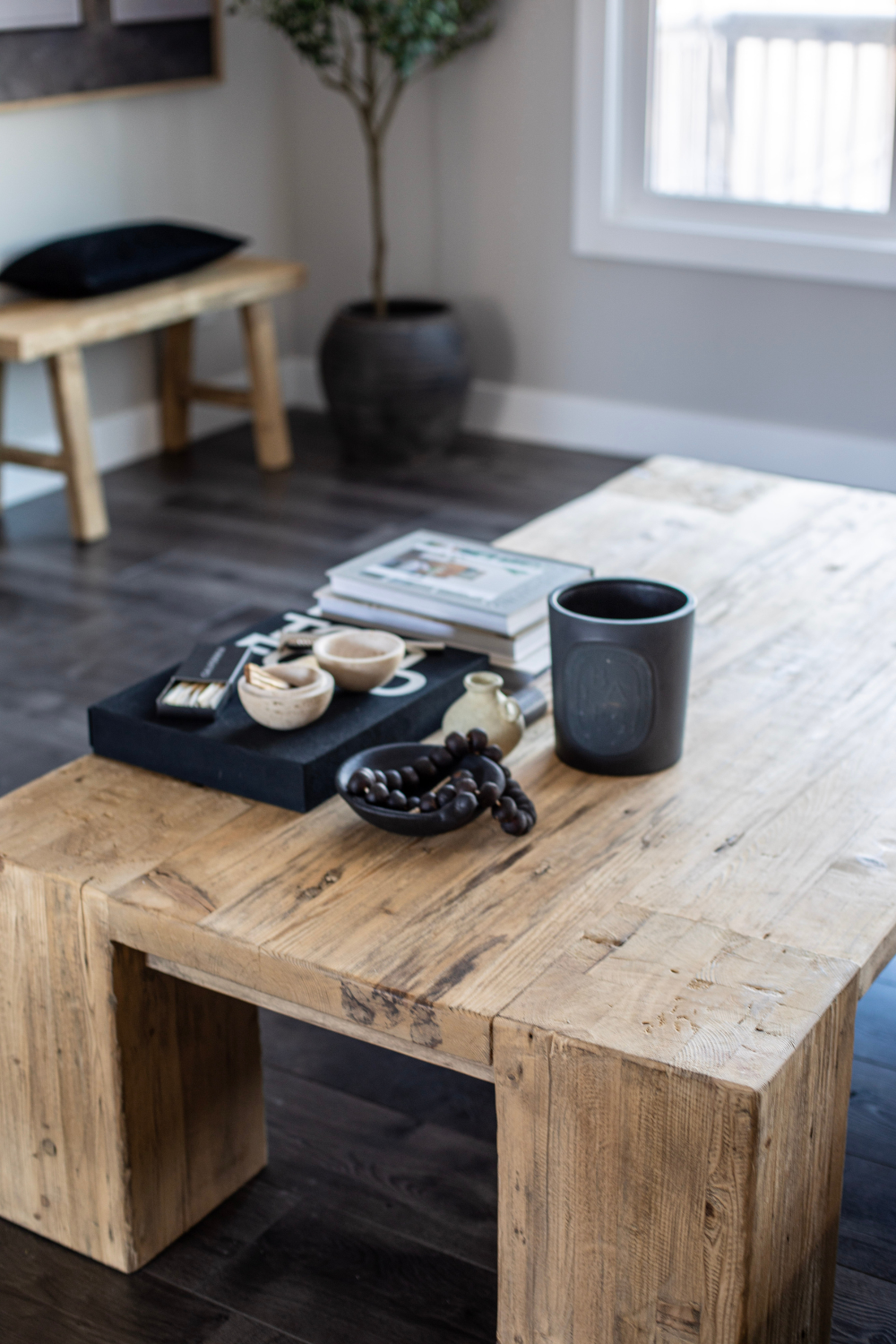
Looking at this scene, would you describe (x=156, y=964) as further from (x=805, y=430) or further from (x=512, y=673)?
(x=805, y=430)

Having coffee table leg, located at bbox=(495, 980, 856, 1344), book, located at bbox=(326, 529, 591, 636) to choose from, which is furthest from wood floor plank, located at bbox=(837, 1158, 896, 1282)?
book, located at bbox=(326, 529, 591, 636)

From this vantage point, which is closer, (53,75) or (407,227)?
(53,75)

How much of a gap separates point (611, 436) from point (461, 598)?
262 cm

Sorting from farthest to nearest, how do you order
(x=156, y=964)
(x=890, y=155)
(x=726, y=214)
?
(x=726, y=214), (x=890, y=155), (x=156, y=964)

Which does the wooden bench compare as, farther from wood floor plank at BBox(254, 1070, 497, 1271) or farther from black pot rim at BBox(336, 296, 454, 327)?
wood floor plank at BBox(254, 1070, 497, 1271)

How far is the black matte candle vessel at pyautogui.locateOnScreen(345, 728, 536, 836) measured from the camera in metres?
1.18

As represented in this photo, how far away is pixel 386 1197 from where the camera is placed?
4.65 feet

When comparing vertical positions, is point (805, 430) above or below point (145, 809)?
below

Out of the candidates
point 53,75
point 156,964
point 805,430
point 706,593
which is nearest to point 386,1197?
point 156,964

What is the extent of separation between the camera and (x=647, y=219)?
376 cm

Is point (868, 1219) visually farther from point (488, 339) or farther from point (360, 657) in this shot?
point (488, 339)

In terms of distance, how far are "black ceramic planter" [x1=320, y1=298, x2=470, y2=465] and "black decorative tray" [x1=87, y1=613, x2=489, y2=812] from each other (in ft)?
8.06

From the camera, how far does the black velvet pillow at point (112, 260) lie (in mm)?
3273

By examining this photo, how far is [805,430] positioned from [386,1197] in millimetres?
2744
